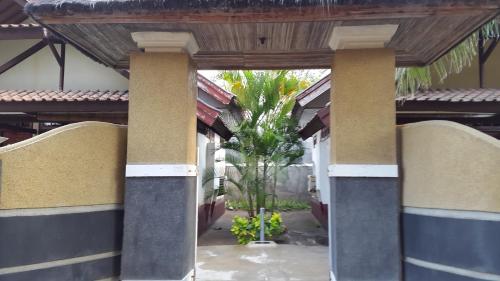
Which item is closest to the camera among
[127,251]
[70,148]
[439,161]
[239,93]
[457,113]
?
[439,161]

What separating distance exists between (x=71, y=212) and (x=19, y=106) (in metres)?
6.32

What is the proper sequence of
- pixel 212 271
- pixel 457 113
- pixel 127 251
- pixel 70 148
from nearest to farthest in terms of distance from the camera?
pixel 70 148
pixel 127 251
pixel 212 271
pixel 457 113

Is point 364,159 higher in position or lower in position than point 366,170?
higher

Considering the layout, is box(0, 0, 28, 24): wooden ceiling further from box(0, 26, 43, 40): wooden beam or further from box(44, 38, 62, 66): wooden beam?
box(44, 38, 62, 66): wooden beam

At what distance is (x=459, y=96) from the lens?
29.2 feet

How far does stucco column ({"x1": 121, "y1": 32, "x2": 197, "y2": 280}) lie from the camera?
4859 millimetres

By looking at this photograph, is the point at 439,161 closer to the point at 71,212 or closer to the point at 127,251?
the point at 127,251

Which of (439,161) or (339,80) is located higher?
(339,80)

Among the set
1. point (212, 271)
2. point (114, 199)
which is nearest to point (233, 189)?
point (212, 271)

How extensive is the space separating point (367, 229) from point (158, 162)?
8.48ft

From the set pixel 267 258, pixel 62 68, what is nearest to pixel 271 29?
pixel 267 258

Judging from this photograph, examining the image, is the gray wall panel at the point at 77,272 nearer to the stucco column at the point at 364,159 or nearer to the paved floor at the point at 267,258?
the paved floor at the point at 267,258

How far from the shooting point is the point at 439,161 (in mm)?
4207

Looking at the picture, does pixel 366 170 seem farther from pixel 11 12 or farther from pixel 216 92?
pixel 11 12
